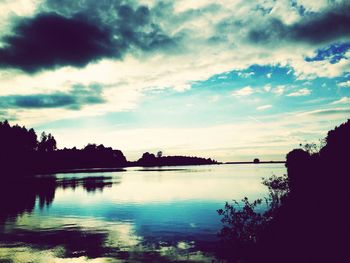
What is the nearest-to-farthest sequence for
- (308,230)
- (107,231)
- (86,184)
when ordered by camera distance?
(308,230) → (107,231) → (86,184)

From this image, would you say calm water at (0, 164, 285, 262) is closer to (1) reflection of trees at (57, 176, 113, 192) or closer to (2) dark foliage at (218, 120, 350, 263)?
(2) dark foliage at (218, 120, 350, 263)

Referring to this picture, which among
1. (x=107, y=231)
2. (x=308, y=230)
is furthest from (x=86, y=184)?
(x=308, y=230)

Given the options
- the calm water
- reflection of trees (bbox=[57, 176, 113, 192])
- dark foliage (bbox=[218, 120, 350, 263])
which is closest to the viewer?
dark foliage (bbox=[218, 120, 350, 263])

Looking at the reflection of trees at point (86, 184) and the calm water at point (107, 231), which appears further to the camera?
the reflection of trees at point (86, 184)

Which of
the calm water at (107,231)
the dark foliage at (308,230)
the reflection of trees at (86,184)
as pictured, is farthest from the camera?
the reflection of trees at (86,184)

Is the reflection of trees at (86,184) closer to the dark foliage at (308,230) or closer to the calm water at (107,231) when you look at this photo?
the calm water at (107,231)

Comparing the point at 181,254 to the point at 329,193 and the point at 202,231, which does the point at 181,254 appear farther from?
the point at 329,193

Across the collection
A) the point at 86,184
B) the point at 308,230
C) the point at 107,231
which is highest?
the point at 308,230

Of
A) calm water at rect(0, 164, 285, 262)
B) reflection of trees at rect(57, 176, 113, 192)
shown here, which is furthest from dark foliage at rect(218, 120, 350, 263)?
reflection of trees at rect(57, 176, 113, 192)

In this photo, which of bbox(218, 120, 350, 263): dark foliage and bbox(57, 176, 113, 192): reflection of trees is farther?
bbox(57, 176, 113, 192): reflection of trees

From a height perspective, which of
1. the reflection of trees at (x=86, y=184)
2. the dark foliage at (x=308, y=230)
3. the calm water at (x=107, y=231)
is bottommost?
the calm water at (x=107, y=231)

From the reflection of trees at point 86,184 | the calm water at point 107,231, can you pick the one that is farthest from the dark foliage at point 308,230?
the reflection of trees at point 86,184

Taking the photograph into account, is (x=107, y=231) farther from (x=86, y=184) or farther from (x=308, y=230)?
(x=86, y=184)

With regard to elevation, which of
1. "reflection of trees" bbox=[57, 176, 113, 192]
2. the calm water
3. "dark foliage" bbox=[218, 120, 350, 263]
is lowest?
the calm water
